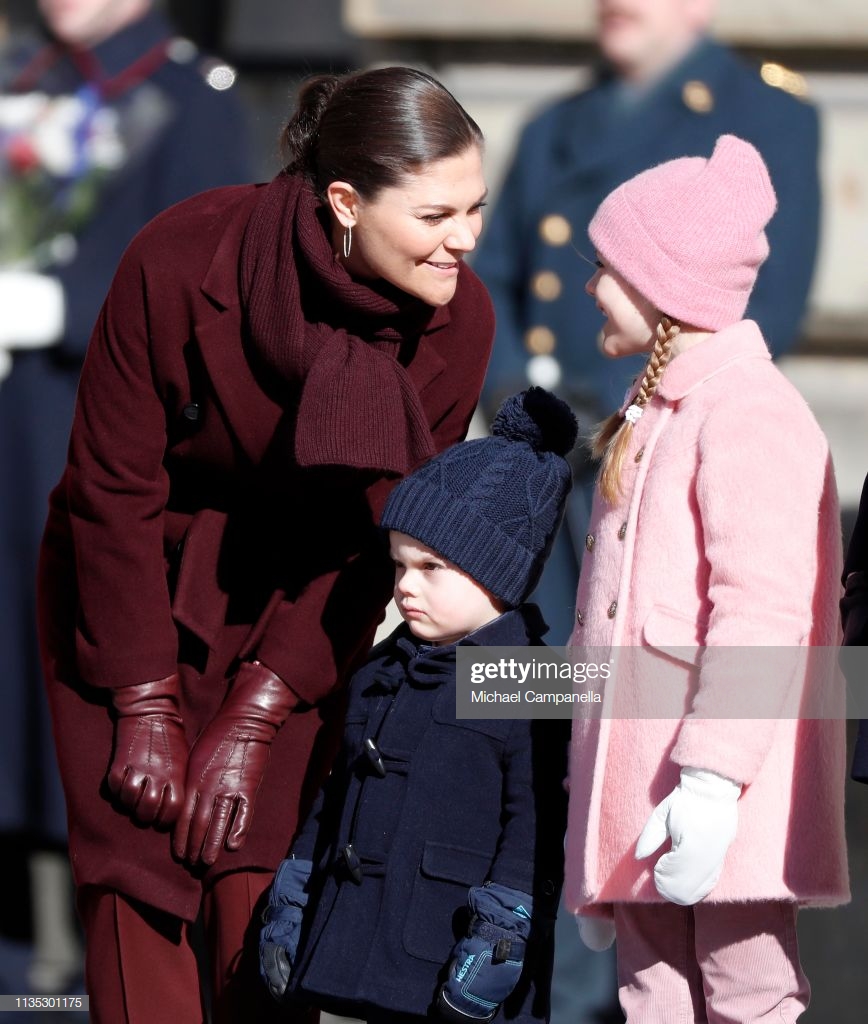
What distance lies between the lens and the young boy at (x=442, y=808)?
2570 millimetres

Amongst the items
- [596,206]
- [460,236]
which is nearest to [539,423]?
[460,236]

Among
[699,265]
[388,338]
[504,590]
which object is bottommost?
[504,590]

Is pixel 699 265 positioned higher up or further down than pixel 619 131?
higher up

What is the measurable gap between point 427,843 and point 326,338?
735 mm

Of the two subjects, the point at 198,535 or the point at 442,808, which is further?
the point at 198,535

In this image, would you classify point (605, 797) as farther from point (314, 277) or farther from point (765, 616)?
point (314, 277)

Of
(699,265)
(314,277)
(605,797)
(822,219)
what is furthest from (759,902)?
(822,219)

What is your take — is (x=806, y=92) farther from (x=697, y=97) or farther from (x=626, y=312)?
(x=626, y=312)

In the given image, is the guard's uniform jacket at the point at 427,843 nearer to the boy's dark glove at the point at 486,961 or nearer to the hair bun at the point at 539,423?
the boy's dark glove at the point at 486,961

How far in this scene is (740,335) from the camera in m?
2.63

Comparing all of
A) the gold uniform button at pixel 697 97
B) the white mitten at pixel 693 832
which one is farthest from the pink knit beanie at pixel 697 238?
the gold uniform button at pixel 697 97

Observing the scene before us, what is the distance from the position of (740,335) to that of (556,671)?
1.76 ft

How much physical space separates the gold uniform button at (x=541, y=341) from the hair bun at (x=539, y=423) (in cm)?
129

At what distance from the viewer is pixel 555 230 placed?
4125 millimetres
